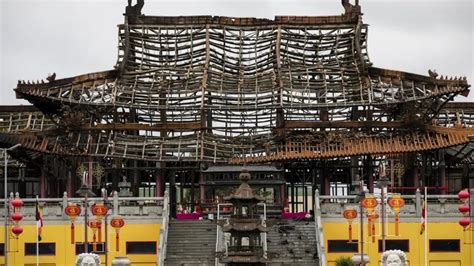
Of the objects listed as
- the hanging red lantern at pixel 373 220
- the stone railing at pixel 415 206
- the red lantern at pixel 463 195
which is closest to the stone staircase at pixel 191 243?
the stone railing at pixel 415 206

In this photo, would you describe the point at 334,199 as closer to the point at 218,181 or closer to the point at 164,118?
the point at 218,181

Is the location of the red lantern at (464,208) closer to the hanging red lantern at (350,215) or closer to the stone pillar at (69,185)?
the hanging red lantern at (350,215)

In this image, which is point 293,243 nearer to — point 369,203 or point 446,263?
point 369,203

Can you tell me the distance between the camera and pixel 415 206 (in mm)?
70625

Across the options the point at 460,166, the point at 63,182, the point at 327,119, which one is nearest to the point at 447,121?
the point at 460,166

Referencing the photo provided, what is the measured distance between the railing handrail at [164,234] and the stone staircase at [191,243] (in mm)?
417

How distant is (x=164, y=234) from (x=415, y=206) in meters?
13.9

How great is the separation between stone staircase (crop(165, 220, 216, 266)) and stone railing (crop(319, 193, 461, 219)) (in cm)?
646

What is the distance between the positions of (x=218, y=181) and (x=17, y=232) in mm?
14279

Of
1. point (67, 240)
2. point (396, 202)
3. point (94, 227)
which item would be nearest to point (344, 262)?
point (396, 202)

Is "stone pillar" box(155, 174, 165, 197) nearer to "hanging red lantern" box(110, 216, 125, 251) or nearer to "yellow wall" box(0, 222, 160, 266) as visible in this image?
"yellow wall" box(0, 222, 160, 266)

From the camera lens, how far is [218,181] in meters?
77.2

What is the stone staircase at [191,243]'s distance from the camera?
2640 inches

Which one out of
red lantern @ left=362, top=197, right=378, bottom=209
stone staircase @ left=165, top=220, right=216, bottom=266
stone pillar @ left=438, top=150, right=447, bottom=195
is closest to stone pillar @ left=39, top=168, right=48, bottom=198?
stone staircase @ left=165, top=220, right=216, bottom=266
